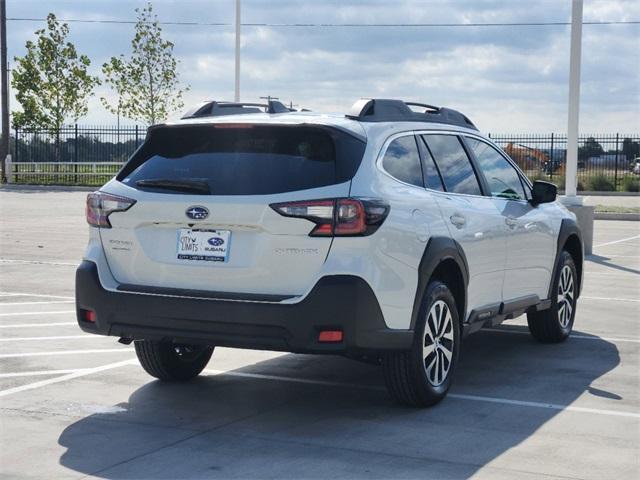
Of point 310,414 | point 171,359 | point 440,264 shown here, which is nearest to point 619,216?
point 440,264

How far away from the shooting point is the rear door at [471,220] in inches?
288

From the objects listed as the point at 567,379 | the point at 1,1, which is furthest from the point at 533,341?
the point at 1,1

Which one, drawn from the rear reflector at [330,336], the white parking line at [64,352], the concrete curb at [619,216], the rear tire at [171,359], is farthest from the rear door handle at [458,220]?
the concrete curb at [619,216]

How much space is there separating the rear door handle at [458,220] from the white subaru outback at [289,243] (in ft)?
0.05

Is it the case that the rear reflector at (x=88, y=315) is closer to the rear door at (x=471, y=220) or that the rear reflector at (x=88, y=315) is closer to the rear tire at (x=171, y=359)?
the rear tire at (x=171, y=359)

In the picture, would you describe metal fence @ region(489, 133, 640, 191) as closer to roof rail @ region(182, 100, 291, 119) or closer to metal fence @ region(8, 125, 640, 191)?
metal fence @ region(8, 125, 640, 191)

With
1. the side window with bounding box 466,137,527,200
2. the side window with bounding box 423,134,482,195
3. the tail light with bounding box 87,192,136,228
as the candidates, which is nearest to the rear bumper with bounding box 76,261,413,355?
the tail light with bounding box 87,192,136,228

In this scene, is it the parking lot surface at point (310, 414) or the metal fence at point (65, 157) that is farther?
the metal fence at point (65, 157)

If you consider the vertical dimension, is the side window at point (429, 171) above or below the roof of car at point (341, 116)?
below

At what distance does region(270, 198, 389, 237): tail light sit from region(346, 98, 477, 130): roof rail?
0.83 metres

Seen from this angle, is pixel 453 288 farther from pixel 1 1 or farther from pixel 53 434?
pixel 1 1

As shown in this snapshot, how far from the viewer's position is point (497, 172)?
8523mm

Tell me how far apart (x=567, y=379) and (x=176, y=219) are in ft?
10.4

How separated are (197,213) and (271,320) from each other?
0.76m
